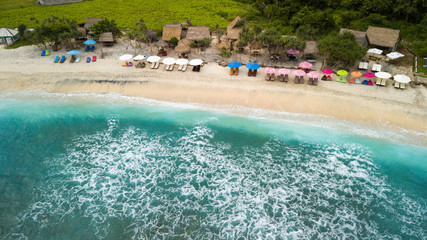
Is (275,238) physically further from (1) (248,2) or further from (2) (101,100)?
(1) (248,2)

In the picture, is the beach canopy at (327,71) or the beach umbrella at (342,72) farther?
the beach canopy at (327,71)

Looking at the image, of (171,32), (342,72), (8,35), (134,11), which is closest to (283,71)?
(342,72)

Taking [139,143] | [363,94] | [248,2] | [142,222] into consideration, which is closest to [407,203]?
[363,94]

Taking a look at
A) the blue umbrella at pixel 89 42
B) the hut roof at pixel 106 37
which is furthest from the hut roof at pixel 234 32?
the blue umbrella at pixel 89 42

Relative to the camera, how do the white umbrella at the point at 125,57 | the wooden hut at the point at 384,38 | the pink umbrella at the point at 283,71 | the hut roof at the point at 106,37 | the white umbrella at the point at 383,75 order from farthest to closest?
the hut roof at the point at 106,37 → the wooden hut at the point at 384,38 → the white umbrella at the point at 125,57 → the pink umbrella at the point at 283,71 → the white umbrella at the point at 383,75

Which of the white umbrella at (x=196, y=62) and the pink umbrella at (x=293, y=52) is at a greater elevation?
the pink umbrella at (x=293, y=52)

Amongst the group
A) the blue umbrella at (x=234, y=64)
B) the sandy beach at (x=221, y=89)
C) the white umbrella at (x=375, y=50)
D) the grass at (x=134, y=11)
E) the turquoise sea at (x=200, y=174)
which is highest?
the grass at (x=134, y=11)

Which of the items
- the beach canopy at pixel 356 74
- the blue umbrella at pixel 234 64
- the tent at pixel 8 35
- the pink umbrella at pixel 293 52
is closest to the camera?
the beach canopy at pixel 356 74

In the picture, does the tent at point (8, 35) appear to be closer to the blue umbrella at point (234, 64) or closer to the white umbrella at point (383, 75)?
the blue umbrella at point (234, 64)
